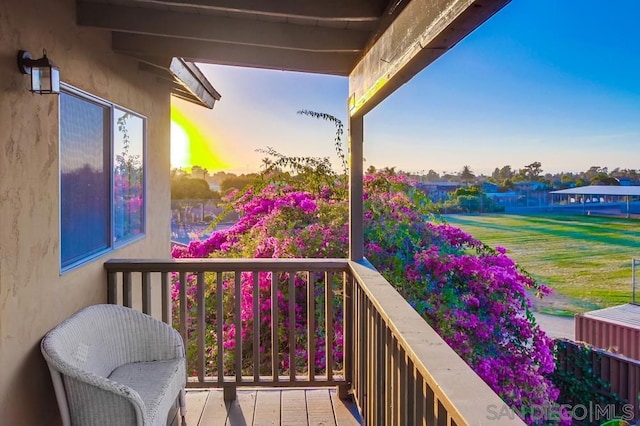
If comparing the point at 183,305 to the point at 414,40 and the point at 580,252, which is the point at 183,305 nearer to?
the point at 414,40

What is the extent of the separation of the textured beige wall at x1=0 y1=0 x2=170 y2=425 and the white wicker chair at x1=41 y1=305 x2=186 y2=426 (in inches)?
5.4

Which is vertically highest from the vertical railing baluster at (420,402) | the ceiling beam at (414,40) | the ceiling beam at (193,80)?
the ceiling beam at (193,80)

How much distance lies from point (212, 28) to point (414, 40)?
4.98 feet

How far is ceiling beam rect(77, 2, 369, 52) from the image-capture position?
255cm

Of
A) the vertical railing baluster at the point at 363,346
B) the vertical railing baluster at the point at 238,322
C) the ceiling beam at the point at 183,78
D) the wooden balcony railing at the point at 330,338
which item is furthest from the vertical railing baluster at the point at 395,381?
the ceiling beam at the point at 183,78

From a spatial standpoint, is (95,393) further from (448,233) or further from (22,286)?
(448,233)

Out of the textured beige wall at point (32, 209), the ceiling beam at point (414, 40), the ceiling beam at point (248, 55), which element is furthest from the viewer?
the ceiling beam at point (248, 55)

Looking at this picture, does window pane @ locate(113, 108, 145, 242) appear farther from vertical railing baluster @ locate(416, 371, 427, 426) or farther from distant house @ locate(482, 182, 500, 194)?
distant house @ locate(482, 182, 500, 194)

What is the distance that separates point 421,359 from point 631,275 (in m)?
2.25

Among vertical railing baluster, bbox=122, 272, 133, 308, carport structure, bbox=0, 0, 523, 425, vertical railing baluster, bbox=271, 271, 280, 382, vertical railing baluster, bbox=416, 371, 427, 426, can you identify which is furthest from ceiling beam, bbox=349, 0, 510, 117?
vertical railing baluster, bbox=122, 272, 133, 308

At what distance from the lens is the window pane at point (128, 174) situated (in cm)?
342

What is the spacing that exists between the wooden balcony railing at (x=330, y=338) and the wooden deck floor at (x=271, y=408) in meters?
0.10

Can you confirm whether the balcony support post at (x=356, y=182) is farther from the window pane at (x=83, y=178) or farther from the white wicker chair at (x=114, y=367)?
the window pane at (x=83, y=178)

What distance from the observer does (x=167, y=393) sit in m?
2.28
